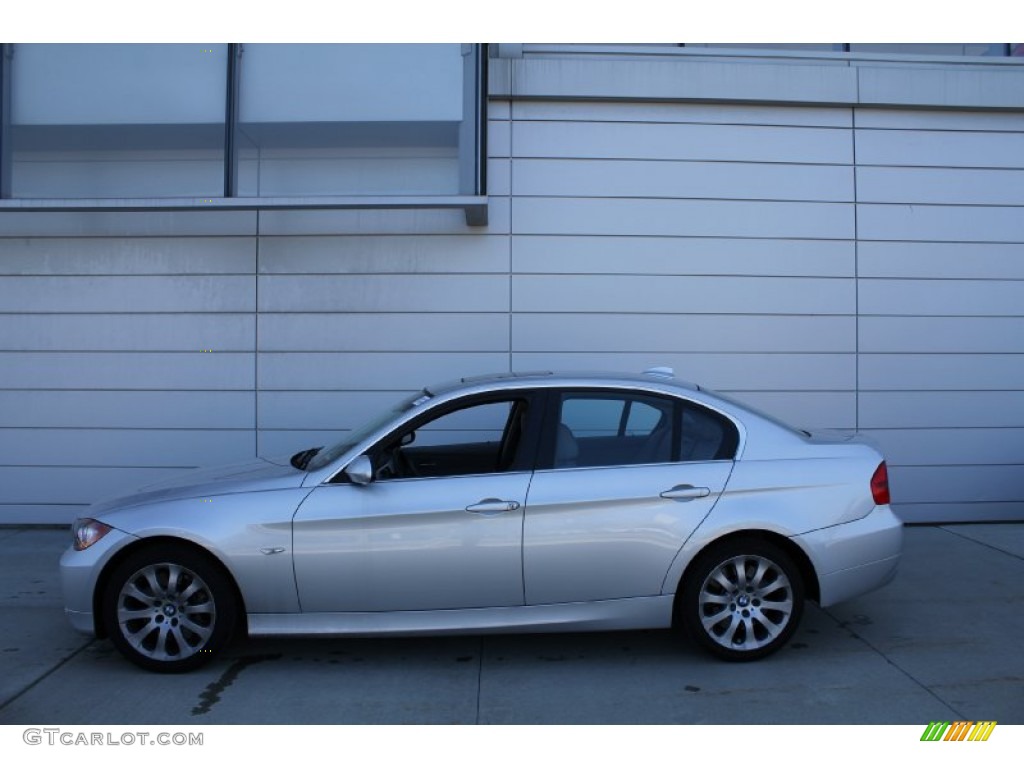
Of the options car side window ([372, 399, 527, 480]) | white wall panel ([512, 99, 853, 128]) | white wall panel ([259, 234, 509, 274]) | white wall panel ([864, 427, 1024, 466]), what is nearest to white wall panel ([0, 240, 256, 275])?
white wall panel ([259, 234, 509, 274])

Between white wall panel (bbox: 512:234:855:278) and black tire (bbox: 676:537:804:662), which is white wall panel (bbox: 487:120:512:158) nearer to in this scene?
white wall panel (bbox: 512:234:855:278)

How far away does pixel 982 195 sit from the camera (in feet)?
28.3

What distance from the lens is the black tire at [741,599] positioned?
4.84 metres

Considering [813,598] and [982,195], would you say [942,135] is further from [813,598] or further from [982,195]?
[813,598]

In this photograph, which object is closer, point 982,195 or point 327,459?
point 327,459

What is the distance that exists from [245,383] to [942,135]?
21.7ft

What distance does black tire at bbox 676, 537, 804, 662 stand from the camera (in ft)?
15.9

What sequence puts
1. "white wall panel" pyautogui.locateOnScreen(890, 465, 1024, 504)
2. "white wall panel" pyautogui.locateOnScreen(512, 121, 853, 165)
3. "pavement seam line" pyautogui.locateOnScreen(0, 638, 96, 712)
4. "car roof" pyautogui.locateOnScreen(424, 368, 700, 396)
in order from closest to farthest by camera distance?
"pavement seam line" pyautogui.locateOnScreen(0, 638, 96, 712) < "car roof" pyautogui.locateOnScreen(424, 368, 700, 396) < "white wall panel" pyautogui.locateOnScreen(512, 121, 853, 165) < "white wall panel" pyautogui.locateOnScreen(890, 465, 1024, 504)

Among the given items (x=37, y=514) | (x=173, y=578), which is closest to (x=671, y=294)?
(x=173, y=578)

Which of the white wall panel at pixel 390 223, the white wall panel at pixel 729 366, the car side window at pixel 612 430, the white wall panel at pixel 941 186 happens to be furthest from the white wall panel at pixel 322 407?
the white wall panel at pixel 941 186

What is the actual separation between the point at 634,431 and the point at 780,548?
96cm

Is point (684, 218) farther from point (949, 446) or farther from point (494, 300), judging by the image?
point (949, 446)

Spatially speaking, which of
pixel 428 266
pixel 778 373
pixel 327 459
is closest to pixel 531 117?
pixel 428 266
